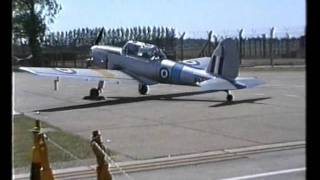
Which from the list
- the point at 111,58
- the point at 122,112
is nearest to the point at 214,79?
the point at 122,112

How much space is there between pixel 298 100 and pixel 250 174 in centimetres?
1081

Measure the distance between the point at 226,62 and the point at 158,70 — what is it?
9.33 feet

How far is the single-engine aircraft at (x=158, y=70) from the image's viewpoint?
715 inches

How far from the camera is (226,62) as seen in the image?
18344 millimetres

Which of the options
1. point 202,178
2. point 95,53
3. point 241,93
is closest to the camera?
point 202,178

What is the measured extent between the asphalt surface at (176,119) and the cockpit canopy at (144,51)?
1454 mm

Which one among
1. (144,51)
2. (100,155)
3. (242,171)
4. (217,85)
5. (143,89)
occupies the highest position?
(144,51)

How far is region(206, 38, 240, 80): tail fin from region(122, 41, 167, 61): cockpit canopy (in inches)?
98.8

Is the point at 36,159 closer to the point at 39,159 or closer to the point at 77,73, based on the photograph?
the point at 39,159

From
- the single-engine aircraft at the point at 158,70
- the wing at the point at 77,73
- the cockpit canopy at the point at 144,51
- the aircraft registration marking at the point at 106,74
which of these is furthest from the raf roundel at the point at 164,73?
the aircraft registration marking at the point at 106,74

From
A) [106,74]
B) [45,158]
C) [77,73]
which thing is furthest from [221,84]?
[45,158]

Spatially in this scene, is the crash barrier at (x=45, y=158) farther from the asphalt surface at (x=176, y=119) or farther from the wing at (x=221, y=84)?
the wing at (x=221, y=84)
